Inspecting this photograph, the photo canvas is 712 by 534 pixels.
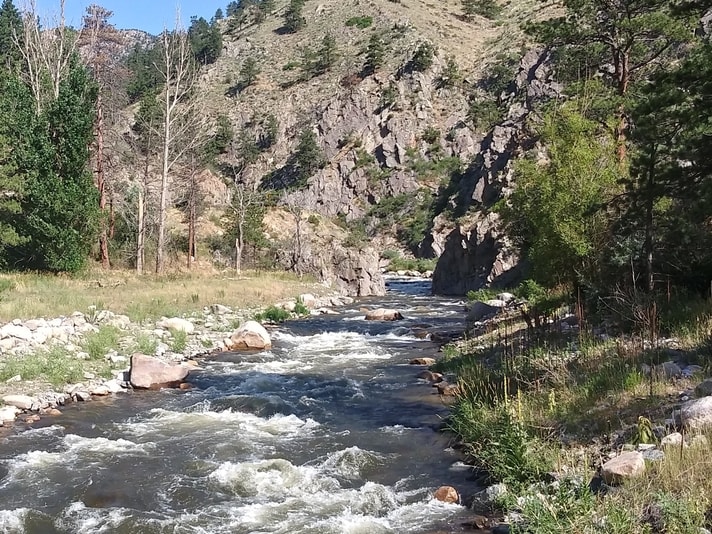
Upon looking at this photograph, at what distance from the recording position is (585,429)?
8438 mm

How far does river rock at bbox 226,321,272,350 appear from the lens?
19734 mm

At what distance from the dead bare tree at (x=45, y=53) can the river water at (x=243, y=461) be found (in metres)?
26.8

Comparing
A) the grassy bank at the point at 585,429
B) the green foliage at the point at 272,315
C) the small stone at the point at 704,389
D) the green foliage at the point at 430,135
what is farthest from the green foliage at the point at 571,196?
the green foliage at the point at 430,135

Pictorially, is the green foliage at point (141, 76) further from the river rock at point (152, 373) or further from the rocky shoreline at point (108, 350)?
the river rock at point (152, 373)

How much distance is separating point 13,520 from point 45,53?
117 ft

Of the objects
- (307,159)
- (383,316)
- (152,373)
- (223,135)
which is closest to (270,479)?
(152,373)

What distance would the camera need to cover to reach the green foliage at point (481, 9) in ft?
371

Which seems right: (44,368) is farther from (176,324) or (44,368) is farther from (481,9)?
(481,9)

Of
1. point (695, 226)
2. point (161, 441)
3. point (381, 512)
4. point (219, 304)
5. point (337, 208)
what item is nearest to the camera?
point (381, 512)

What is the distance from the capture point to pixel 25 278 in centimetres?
2584

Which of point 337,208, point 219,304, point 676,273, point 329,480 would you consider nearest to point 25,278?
point 219,304

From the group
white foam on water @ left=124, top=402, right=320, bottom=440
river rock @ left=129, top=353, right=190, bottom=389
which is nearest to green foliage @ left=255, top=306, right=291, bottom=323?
river rock @ left=129, top=353, right=190, bottom=389

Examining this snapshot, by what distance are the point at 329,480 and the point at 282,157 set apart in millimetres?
84593

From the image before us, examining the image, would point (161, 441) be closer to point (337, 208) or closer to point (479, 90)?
point (337, 208)
